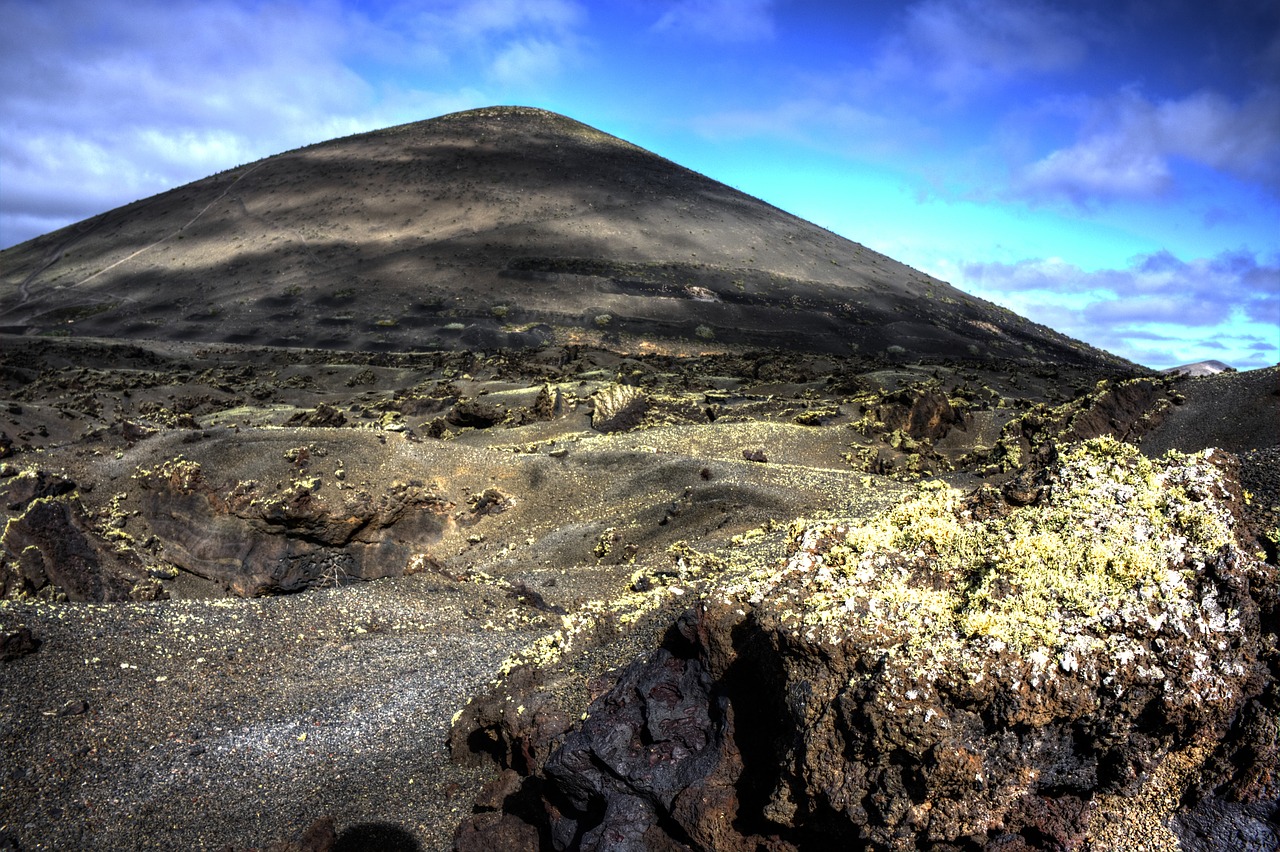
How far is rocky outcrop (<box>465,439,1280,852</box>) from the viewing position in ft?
10.1

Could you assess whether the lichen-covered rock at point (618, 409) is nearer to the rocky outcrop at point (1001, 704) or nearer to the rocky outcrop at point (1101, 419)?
the rocky outcrop at point (1101, 419)

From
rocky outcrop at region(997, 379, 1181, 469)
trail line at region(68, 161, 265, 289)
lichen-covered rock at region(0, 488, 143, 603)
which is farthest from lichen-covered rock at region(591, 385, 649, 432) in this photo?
trail line at region(68, 161, 265, 289)

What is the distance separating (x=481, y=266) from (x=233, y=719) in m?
43.8

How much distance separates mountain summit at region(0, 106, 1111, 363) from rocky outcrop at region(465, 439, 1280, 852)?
34.4 metres

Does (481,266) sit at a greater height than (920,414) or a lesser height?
greater

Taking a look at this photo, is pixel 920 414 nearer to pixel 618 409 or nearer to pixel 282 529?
pixel 618 409

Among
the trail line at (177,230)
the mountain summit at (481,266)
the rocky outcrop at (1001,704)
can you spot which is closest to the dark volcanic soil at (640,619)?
the rocky outcrop at (1001,704)

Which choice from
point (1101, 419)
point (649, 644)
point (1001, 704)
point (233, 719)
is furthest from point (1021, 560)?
point (1101, 419)

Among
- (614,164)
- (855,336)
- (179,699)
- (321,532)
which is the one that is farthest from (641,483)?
(614,164)

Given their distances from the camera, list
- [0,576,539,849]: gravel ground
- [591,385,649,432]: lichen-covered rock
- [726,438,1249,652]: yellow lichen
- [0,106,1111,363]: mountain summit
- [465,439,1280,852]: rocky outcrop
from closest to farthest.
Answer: [465,439,1280,852]: rocky outcrop → [726,438,1249,652]: yellow lichen → [0,576,539,849]: gravel ground → [591,385,649,432]: lichen-covered rock → [0,106,1111,363]: mountain summit

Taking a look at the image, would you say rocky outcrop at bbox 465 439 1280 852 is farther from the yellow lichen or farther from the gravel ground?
the gravel ground

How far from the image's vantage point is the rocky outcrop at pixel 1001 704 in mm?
3084

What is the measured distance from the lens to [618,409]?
56.4 ft

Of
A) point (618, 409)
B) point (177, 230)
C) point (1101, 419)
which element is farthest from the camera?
point (177, 230)
